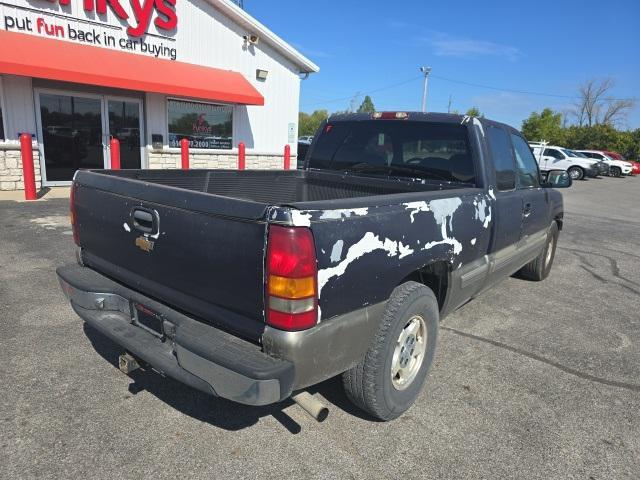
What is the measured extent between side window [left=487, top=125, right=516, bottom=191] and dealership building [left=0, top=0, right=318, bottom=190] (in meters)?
9.58

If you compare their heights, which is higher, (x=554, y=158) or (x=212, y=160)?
(x=554, y=158)

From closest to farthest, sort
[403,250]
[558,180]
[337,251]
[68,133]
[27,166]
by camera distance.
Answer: [337,251]
[403,250]
[558,180]
[27,166]
[68,133]

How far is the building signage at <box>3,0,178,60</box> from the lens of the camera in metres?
10.5

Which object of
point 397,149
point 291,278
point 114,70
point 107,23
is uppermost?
point 107,23

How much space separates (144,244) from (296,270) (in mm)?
1040

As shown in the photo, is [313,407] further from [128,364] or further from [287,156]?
[287,156]

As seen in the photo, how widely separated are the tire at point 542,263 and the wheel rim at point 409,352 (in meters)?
3.30

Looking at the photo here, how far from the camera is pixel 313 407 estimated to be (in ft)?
7.20

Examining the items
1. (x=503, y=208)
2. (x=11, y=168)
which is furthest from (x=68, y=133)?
(x=503, y=208)

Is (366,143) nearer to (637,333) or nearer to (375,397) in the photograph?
(375,397)

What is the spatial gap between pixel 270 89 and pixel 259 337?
1469 cm

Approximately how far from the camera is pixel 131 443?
244cm

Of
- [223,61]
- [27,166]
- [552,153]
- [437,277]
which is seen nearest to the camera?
[437,277]

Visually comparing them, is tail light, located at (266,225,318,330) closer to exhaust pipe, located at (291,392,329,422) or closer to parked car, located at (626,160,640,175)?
exhaust pipe, located at (291,392,329,422)
